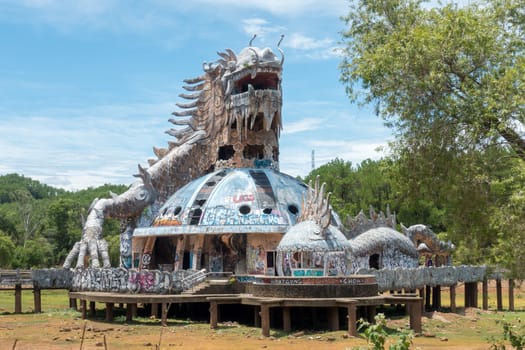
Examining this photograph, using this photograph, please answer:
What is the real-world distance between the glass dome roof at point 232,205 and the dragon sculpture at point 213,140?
6.84 ft

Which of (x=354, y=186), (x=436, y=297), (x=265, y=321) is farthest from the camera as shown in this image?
(x=354, y=186)

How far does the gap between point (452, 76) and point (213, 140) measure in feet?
85.3

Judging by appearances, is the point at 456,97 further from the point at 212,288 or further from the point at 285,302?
the point at 212,288

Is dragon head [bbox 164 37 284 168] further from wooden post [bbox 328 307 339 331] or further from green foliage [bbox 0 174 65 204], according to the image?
green foliage [bbox 0 174 65 204]

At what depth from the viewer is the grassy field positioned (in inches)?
943

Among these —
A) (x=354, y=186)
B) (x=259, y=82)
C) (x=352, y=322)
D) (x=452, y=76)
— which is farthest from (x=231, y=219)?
(x=354, y=186)

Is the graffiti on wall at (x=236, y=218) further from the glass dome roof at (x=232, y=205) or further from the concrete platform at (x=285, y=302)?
the concrete platform at (x=285, y=302)

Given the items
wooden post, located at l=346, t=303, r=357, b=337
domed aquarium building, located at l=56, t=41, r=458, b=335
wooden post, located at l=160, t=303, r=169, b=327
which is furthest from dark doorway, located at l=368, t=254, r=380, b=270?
wooden post, located at l=346, t=303, r=357, b=337

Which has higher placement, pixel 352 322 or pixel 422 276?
pixel 422 276

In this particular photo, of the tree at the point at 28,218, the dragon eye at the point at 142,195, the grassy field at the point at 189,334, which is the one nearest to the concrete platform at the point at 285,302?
the grassy field at the point at 189,334

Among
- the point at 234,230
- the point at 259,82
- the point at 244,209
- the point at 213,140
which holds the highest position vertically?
the point at 259,82

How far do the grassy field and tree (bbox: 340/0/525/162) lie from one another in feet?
20.9

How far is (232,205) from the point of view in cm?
3556

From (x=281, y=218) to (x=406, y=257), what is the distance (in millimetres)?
9199
